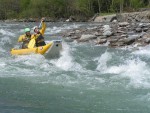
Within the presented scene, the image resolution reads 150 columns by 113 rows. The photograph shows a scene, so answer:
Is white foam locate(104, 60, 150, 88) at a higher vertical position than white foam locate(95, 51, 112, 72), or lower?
lower

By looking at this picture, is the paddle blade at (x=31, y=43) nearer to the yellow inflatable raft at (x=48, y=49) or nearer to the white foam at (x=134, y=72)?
the yellow inflatable raft at (x=48, y=49)

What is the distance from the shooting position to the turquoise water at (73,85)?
843 centimetres

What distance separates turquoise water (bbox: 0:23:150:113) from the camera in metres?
8.43

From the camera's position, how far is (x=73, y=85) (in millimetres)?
10562

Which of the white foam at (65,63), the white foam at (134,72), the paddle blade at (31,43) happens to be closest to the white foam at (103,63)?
the white foam at (134,72)

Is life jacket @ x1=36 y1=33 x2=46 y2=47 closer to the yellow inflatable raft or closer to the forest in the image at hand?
the yellow inflatable raft

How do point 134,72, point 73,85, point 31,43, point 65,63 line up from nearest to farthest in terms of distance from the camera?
point 73,85, point 134,72, point 65,63, point 31,43

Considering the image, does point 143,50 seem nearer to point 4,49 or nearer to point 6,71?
point 4,49

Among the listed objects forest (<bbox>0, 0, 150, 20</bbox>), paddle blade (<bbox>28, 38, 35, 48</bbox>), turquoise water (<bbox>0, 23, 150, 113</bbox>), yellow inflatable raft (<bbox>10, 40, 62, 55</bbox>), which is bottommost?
turquoise water (<bbox>0, 23, 150, 113</bbox>)

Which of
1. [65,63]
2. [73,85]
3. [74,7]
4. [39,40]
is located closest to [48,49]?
[39,40]

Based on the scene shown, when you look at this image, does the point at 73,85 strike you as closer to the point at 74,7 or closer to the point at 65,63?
the point at 65,63

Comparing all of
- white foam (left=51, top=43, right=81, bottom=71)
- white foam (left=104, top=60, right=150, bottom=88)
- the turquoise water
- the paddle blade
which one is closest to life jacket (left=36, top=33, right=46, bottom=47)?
the paddle blade

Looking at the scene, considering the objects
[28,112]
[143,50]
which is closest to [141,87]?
[28,112]

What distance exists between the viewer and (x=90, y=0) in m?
75.2
